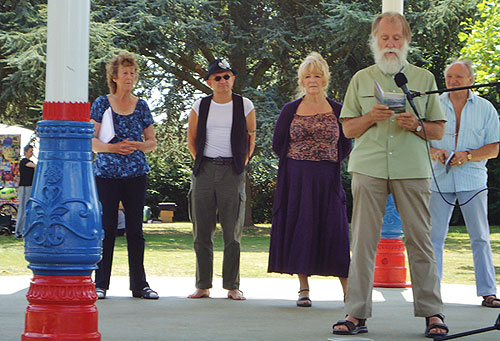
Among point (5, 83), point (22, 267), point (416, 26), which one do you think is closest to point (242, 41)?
point (416, 26)

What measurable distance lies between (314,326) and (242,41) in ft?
59.2

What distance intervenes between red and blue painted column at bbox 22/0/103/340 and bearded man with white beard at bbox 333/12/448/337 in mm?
1764

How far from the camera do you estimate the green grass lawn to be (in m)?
11.0

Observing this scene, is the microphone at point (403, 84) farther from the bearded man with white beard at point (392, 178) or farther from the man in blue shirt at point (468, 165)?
the man in blue shirt at point (468, 165)

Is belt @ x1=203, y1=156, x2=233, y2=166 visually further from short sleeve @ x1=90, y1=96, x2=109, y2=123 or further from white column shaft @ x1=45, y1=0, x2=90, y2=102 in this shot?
white column shaft @ x1=45, y1=0, x2=90, y2=102

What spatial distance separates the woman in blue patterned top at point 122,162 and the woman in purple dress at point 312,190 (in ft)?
3.80

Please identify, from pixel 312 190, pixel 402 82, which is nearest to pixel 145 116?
pixel 312 190

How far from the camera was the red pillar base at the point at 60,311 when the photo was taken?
451 centimetres

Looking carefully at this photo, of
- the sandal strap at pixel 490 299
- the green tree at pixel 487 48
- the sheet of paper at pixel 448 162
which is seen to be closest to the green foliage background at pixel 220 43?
the green tree at pixel 487 48

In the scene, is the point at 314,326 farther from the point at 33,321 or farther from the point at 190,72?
the point at 190,72

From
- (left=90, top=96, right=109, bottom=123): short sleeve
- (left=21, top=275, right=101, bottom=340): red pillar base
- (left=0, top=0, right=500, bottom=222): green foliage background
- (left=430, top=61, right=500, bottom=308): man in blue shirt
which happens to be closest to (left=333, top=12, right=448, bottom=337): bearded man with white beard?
(left=430, top=61, right=500, bottom=308): man in blue shirt

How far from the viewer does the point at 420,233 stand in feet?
18.2

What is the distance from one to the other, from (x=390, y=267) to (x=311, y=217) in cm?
170

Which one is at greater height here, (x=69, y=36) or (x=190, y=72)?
(x=190, y=72)
